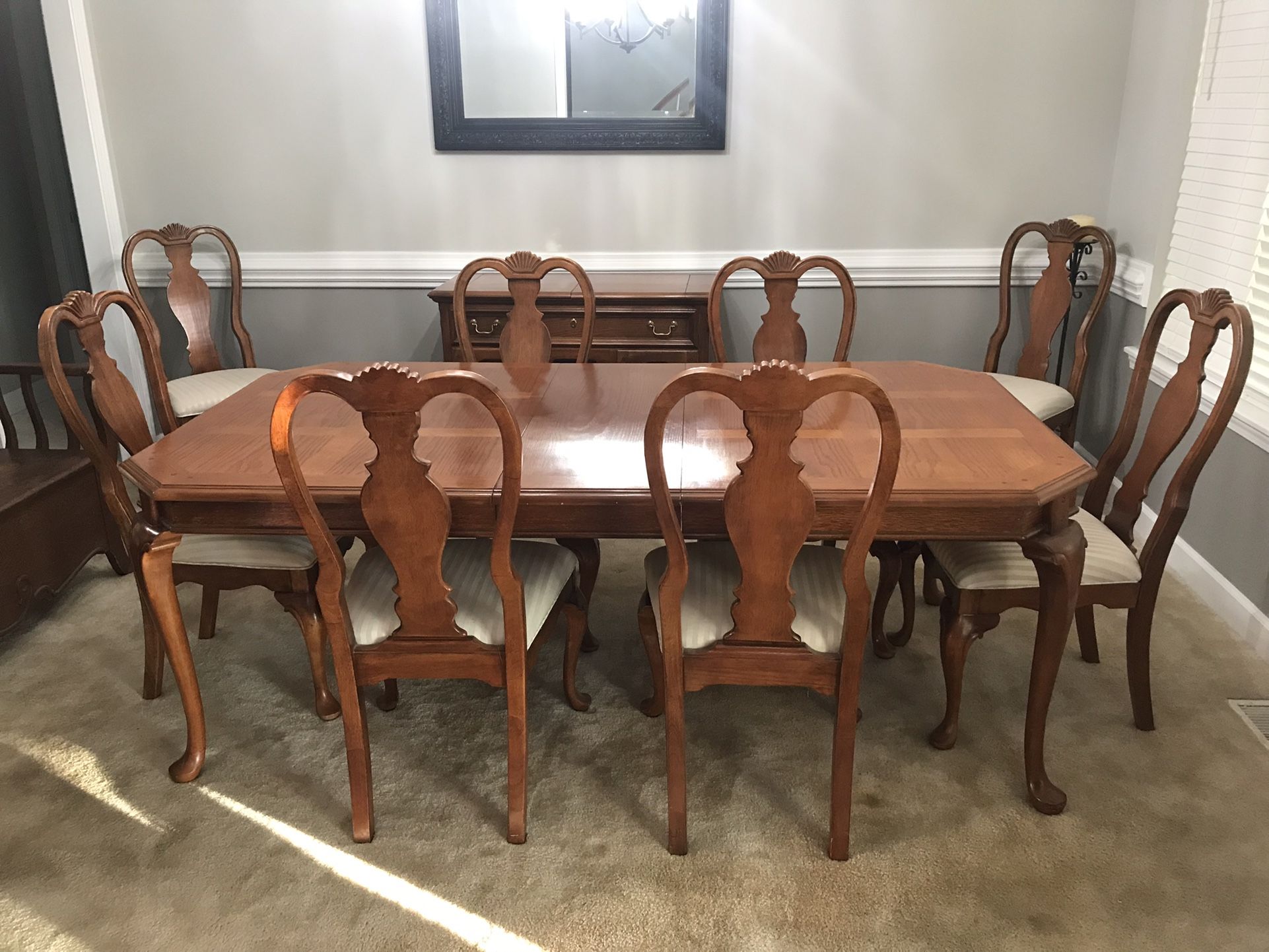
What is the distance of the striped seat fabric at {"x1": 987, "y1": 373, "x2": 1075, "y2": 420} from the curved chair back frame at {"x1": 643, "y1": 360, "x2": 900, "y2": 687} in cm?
165

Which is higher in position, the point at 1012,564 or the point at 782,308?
the point at 782,308

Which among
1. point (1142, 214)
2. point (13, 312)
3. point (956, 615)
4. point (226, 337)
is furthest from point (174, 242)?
point (1142, 214)

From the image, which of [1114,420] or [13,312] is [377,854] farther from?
[13,312]

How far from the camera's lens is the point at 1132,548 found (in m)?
2.14

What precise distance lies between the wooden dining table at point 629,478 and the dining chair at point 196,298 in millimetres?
1321

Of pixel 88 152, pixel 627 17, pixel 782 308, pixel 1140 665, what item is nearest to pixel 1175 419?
pixel 1140 665

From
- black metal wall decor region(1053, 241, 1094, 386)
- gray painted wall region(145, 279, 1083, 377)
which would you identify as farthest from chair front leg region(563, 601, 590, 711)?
black metal wall decor region(1053, 241, 1094, 386)

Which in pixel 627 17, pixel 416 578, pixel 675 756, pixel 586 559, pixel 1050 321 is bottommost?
pixel 675 756

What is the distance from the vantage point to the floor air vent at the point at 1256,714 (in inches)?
85.5

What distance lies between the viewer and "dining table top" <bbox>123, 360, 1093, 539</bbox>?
1736 millimetres

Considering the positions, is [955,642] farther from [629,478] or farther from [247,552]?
[247,552]

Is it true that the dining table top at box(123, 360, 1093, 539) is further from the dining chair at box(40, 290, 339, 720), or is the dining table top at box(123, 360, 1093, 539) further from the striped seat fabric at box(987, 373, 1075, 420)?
the striped seat fabric at box(987, 373, 1075, 420)

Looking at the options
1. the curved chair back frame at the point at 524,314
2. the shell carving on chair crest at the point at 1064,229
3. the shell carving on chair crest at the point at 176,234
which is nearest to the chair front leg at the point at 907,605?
the curved chair back frame at the point at 524,314

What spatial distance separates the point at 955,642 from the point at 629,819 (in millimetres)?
769
